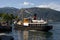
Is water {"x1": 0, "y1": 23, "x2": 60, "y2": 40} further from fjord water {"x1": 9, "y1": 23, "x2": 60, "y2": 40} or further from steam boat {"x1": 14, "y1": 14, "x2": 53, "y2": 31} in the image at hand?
steam boat {"x1": 14, "y1": 14, "x2": 53, "y2": 31}

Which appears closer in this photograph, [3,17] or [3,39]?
[3,39]

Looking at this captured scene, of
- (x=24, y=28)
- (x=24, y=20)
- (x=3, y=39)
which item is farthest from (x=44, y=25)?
(x=3, y=39)

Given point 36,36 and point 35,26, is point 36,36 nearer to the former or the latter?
point 36,36

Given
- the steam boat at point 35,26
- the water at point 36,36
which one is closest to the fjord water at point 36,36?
the water at point 36,36

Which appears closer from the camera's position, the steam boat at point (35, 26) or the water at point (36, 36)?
the water at point (36, 36)

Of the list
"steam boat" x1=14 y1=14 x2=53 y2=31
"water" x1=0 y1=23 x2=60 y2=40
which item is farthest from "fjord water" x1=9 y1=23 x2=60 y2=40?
"steam boat" x1=14 y1=14 x2=53 y2=31

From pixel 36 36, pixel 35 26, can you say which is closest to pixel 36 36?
pixel 36 36

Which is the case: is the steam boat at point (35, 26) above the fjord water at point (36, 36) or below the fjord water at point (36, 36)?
above

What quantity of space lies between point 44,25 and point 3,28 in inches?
450

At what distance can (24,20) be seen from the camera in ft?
264

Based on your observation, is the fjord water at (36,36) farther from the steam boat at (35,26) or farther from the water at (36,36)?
the steam boat at (35,26)

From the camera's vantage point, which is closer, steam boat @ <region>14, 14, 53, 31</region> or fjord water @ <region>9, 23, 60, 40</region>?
fjord water @ <region>9, 23, 60, 40</region>

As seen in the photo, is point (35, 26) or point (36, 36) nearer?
point (36, 36)

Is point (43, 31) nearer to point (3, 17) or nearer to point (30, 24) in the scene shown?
point (30, 24)
